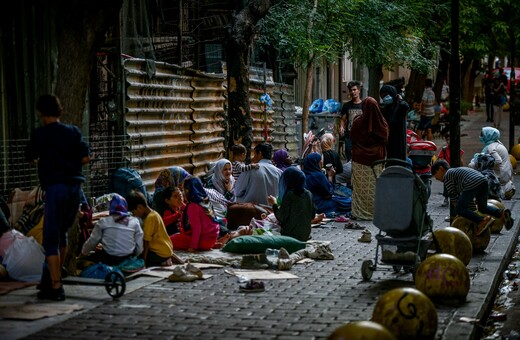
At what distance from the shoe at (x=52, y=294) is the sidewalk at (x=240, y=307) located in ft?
0.26

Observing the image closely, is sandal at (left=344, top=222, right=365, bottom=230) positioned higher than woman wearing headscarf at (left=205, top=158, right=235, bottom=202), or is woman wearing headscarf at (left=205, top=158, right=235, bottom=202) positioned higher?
woman wearing headscarf at (left=205, top=158, right=235, bottom=202)

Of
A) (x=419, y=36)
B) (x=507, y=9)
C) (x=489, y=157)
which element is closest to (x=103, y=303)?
(x=489, y=157)

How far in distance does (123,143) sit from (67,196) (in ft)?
19.4

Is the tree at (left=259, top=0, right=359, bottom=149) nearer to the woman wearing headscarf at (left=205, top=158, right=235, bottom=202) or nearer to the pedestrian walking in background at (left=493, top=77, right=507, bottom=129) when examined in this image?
the woman wearing headscarf at (left=205, top=158, right=235, bottom=202)

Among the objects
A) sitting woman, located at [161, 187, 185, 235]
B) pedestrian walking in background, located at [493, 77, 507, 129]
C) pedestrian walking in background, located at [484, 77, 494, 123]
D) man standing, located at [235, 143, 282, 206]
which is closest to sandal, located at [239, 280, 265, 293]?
sitting woman, located at [161, 187, 185, 235]

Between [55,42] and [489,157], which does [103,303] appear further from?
[489,157]

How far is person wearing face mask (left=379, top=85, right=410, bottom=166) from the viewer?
57.3 ft

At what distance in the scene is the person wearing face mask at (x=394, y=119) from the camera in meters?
17.5

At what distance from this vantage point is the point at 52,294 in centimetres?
978

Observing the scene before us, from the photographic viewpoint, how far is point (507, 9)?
130ft

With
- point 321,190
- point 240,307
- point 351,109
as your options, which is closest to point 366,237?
point 321,190

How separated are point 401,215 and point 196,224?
298cm

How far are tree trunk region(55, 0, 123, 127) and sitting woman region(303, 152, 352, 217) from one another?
6.42m

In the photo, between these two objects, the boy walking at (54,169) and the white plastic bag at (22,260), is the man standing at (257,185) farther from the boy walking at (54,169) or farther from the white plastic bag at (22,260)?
the boy walking at (54,169)
